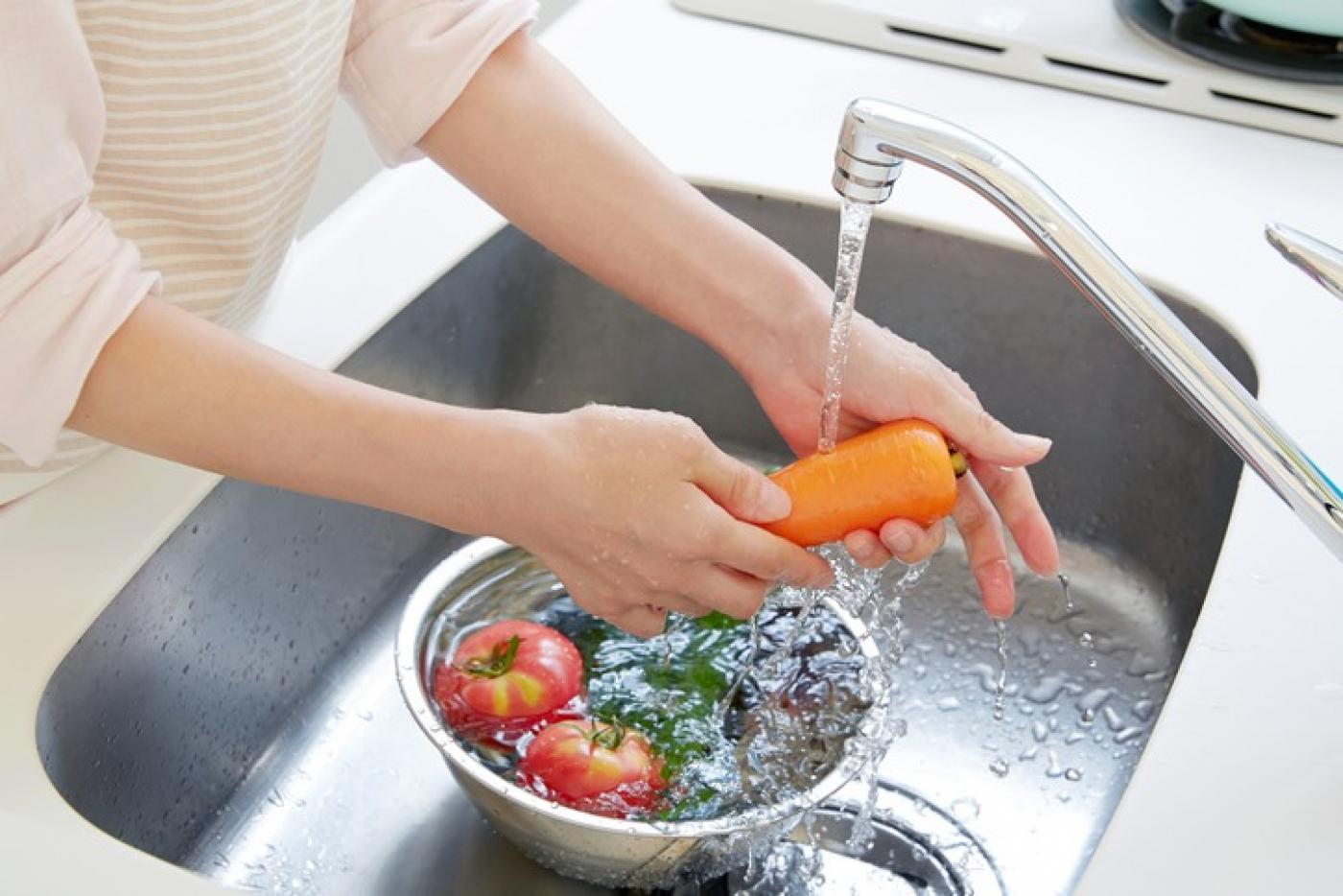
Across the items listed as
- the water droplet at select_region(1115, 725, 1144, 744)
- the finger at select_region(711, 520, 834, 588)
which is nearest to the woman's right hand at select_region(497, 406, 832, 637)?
the finger at select_region(711, 520, 834, 588)

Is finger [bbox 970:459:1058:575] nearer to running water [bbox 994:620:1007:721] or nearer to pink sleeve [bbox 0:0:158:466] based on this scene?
running water [bbox 994:620:1007:721]

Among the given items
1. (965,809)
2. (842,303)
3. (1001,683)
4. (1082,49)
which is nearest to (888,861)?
(965,809)

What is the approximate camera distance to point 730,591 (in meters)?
0.91

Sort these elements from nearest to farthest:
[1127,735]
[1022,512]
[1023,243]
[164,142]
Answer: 1. [164,142]
2. [1022,512]
3. [1127,735]
4. [1023,243]

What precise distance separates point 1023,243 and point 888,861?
457 mm

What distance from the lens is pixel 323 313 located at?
3.66ft

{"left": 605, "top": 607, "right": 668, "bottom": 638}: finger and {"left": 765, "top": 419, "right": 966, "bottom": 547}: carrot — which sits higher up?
{"left": 765, "top": 419, "right": 966, "bottom": 547}: carrot

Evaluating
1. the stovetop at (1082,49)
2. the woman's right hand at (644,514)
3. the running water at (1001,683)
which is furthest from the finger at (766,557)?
the stovetop at (1082,49)

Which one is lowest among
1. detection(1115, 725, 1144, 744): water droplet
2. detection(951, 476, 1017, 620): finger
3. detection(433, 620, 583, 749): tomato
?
detection(1115, 725, 1144, 744): water droplet

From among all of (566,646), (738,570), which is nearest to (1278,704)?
(738,570)

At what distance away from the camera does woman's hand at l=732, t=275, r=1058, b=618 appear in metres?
0.96

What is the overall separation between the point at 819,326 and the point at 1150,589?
36 centimetres

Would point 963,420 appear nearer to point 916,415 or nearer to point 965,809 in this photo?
point 916,415

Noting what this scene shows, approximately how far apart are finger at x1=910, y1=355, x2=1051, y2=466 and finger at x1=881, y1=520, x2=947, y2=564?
50 mm
